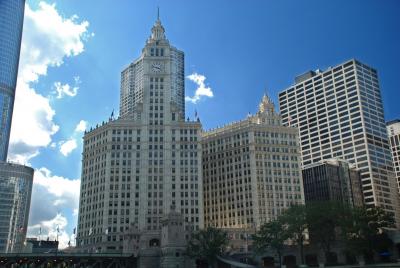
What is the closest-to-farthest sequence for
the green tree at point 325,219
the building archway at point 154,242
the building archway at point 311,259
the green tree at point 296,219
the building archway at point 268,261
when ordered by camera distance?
the green tree at point 325,219 < the green tree at point 296,219 < the building archway at point 311,259 < the building archway at point 268,261 < the building archway at point 154,242

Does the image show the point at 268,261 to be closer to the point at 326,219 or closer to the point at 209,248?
the point at 209,248

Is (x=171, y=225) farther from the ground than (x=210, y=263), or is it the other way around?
(x=171, y=225)

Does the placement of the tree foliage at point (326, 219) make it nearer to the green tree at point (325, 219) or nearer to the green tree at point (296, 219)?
the green tree at point (325, 219)

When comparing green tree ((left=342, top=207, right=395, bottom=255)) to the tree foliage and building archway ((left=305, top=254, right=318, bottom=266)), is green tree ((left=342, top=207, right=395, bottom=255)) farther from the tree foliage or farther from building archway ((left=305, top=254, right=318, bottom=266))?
building archway ((left=305, top=254, right=318, bottom=266))

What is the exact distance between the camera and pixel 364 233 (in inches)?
5507

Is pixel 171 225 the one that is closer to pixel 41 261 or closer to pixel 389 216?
pixel 41 261

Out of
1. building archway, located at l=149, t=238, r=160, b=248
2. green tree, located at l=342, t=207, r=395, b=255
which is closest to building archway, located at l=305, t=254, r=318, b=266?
green tree, located at l=342, t=207, r=395, b=255

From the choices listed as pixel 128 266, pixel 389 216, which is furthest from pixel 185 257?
pixel 389 216

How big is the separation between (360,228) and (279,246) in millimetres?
26805

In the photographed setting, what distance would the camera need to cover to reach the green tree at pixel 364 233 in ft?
452

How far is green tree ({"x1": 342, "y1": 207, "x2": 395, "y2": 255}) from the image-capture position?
138 metres

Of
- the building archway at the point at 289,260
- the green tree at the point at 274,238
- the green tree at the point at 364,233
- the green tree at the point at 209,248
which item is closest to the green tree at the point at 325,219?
the green tree at the point at 364,233

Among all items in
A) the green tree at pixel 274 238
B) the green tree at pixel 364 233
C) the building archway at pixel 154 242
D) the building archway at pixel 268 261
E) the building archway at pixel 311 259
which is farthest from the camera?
the building archway at pixel 154 242

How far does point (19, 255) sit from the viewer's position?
→ 6304 inches
